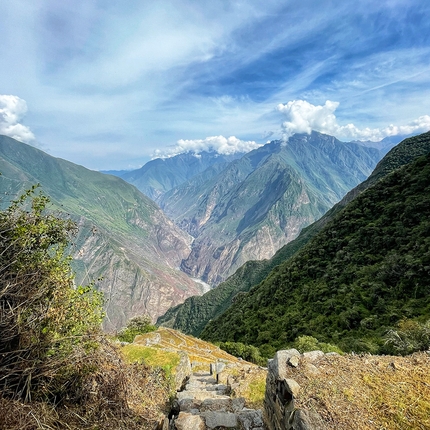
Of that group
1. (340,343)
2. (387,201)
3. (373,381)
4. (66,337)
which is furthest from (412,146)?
(66,337)

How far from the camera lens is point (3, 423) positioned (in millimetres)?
5086

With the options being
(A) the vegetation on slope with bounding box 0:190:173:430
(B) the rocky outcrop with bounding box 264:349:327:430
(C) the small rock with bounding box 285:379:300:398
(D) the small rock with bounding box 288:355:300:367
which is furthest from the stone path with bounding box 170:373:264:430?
(C) the small rock with bounding box 285:379:300:398

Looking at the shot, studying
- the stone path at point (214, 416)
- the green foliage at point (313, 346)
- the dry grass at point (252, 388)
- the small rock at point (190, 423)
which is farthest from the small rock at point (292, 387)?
the green foliage at point (313, 346)

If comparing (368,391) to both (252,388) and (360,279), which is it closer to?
(252,388)

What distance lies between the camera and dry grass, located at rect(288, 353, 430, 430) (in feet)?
21.3

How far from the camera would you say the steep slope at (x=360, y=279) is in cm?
2875

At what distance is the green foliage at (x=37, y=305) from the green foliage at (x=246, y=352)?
3076 cm

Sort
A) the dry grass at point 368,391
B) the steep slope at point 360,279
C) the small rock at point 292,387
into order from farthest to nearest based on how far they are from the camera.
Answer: the steep slope at point 360,279, the small rock at point 292,387, the dry grass at point 368,391

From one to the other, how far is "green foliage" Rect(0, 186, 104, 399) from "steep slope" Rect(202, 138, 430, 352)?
2243cm

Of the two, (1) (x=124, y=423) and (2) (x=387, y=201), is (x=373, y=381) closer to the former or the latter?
(1) (x=124, y=423)

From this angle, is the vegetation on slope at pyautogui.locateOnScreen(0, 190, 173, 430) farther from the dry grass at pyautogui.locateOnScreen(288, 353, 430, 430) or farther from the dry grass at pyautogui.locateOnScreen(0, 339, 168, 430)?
the dry grass at pyautogui.locateOnScreen(288, 353, 430, 430)

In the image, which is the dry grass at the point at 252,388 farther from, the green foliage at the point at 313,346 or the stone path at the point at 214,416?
the green foliage at the point at 313,346

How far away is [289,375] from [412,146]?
115 meters

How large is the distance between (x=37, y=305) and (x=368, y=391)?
30.9 ft
